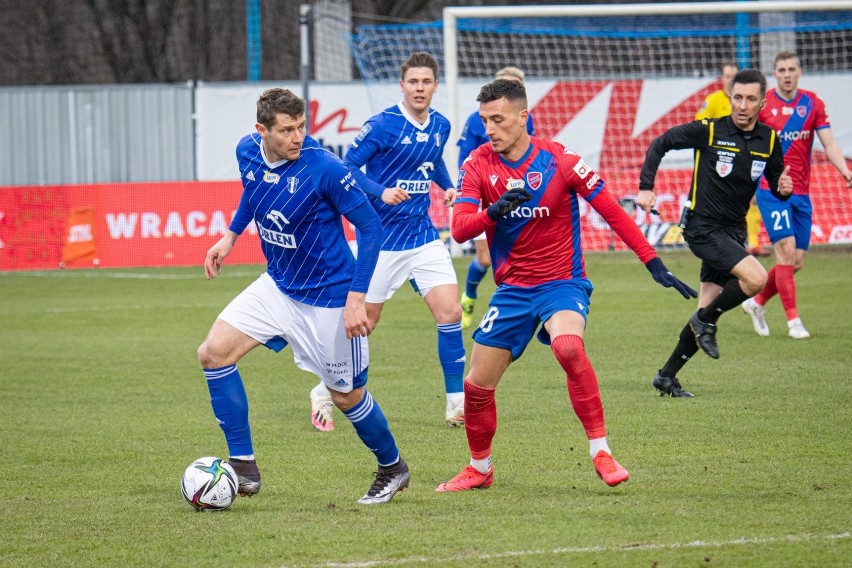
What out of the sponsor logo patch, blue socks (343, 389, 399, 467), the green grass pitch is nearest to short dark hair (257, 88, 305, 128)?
blue socks (343, 389, 399, 467)

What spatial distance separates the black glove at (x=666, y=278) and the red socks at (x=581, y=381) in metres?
0.48

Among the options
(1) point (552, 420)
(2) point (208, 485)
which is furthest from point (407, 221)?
(2) point (208, 485)

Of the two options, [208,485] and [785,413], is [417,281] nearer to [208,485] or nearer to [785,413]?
[785,413]

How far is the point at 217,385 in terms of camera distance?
611 cm

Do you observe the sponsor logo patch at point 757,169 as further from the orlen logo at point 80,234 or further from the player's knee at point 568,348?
the orlen logo at point 80,234

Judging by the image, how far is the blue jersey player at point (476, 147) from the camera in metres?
10.8

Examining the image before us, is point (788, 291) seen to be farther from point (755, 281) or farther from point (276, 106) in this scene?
point (276, 106)

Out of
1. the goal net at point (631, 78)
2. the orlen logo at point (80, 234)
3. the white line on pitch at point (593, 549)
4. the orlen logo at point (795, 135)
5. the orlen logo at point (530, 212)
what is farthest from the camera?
the orlen logo at point (80, 234)

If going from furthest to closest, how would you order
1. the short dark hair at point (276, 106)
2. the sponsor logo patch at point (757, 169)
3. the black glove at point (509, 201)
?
the sponsor logo patch at point (757, 169)
the short dark hair at point (276, 106)
the black glove at point (509, 201)

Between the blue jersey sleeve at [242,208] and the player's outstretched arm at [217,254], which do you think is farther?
the player's outstretched arm at [217,254]

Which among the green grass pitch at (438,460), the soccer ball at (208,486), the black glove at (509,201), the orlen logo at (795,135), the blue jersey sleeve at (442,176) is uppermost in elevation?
the orlen logo at (795,135)

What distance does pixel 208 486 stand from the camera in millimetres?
5816

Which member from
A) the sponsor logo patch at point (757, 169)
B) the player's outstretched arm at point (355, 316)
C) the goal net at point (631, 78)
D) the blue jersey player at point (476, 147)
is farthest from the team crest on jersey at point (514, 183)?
the goal net at point (631, 78)

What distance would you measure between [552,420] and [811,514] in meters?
2.71
